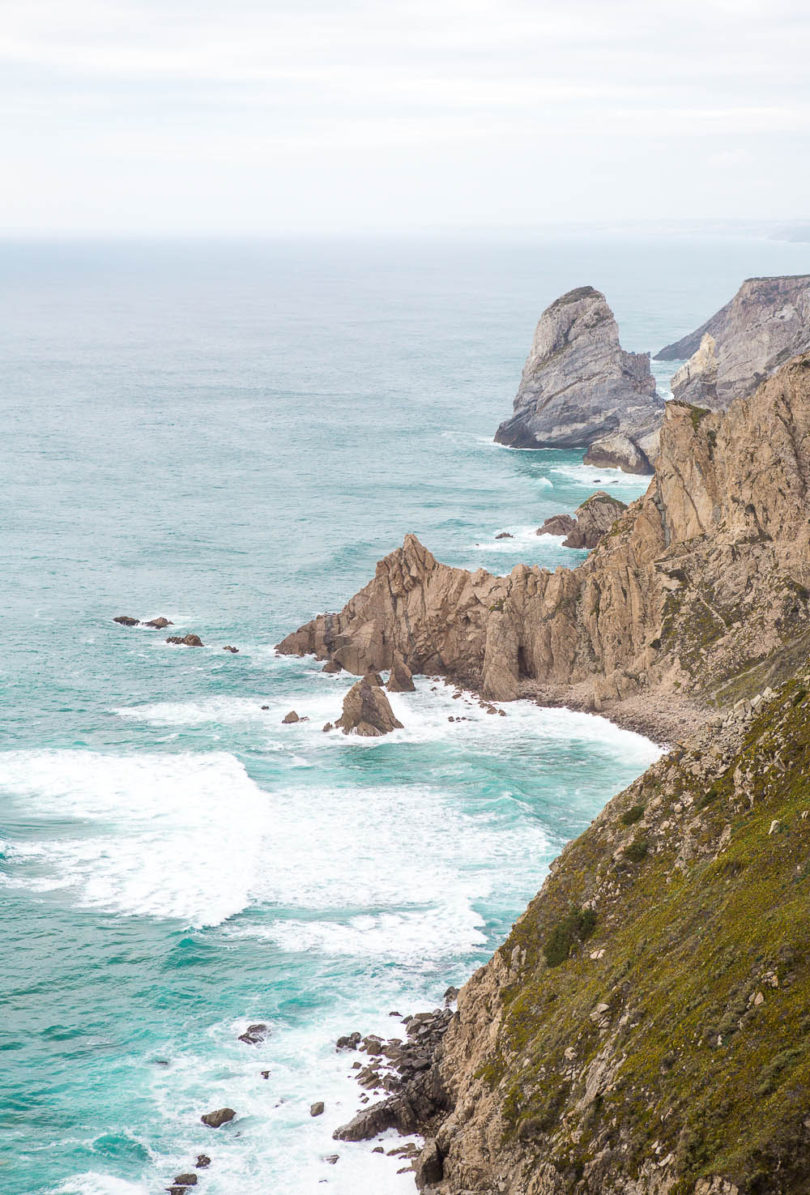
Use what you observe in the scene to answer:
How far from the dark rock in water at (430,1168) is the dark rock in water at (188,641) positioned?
6172 cm

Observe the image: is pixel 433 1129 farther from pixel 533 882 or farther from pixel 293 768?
pixel 293 768

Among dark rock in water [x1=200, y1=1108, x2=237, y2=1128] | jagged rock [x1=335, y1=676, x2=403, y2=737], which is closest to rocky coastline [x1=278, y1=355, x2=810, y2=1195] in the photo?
dark rock in water [x1=200, y1=1108, x2=237, y2=1128]

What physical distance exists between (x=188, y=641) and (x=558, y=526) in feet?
141

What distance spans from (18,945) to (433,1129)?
23.7 m

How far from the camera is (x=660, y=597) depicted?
3214 inches

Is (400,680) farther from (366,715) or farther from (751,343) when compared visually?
(751,343)

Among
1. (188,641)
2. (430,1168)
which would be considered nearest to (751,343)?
(188,641)

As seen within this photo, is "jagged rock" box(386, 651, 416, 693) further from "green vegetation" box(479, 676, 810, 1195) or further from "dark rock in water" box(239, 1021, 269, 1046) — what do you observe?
"green vegetation" box(479, 676, 810, 1195)

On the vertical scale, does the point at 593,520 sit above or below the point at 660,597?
above

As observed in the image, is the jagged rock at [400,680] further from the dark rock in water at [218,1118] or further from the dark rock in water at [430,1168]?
the dark rock in water at [430,1168]

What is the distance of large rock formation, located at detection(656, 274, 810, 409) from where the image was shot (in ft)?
524

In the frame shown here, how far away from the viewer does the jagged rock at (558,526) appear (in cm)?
12200

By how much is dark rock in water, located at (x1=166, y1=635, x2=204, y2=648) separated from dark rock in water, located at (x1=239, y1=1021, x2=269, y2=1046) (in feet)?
161

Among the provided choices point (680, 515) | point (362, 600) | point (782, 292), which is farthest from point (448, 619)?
point (782, 292)
